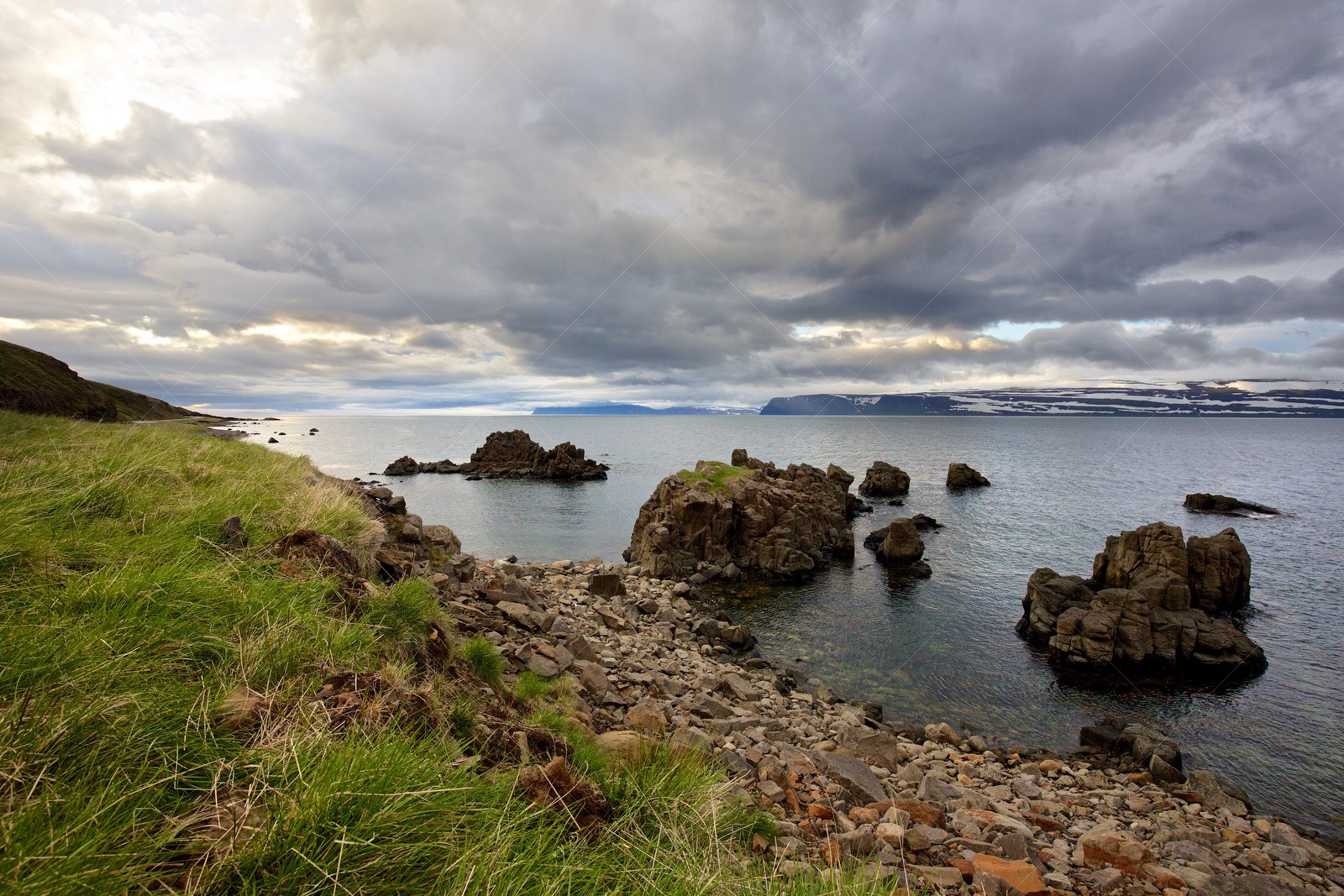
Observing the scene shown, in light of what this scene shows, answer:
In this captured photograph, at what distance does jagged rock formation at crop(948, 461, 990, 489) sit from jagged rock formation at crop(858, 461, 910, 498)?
9997mm

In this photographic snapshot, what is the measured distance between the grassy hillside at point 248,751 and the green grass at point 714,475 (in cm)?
3371

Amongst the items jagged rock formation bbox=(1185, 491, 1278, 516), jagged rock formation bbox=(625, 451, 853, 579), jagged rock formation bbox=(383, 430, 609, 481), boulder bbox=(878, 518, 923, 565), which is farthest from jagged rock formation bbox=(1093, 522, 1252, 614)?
jagged rock formation bbox=(383, 430, 609, 481)

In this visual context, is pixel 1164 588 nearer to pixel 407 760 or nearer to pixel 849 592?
pixel 849 592

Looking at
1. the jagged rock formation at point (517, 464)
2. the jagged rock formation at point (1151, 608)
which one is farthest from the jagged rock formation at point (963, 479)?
the jagged rock formation at point (517, 464)

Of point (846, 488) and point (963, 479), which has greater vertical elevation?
point (846, 488)

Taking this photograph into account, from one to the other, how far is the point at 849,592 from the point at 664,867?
32022 millimetres

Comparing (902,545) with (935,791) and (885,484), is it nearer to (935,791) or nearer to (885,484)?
(935,791)

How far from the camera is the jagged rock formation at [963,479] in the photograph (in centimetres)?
7738

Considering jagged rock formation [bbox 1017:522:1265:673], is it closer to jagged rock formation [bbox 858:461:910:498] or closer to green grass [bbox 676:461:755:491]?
green grass [bbox 676:461:755:491]

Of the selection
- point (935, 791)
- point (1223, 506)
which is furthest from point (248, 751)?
point (1223, 506)

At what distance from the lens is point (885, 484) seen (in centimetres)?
7119

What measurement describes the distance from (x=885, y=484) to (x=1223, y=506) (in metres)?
35.3

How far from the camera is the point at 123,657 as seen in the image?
3.28m

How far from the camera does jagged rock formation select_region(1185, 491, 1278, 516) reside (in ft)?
195
